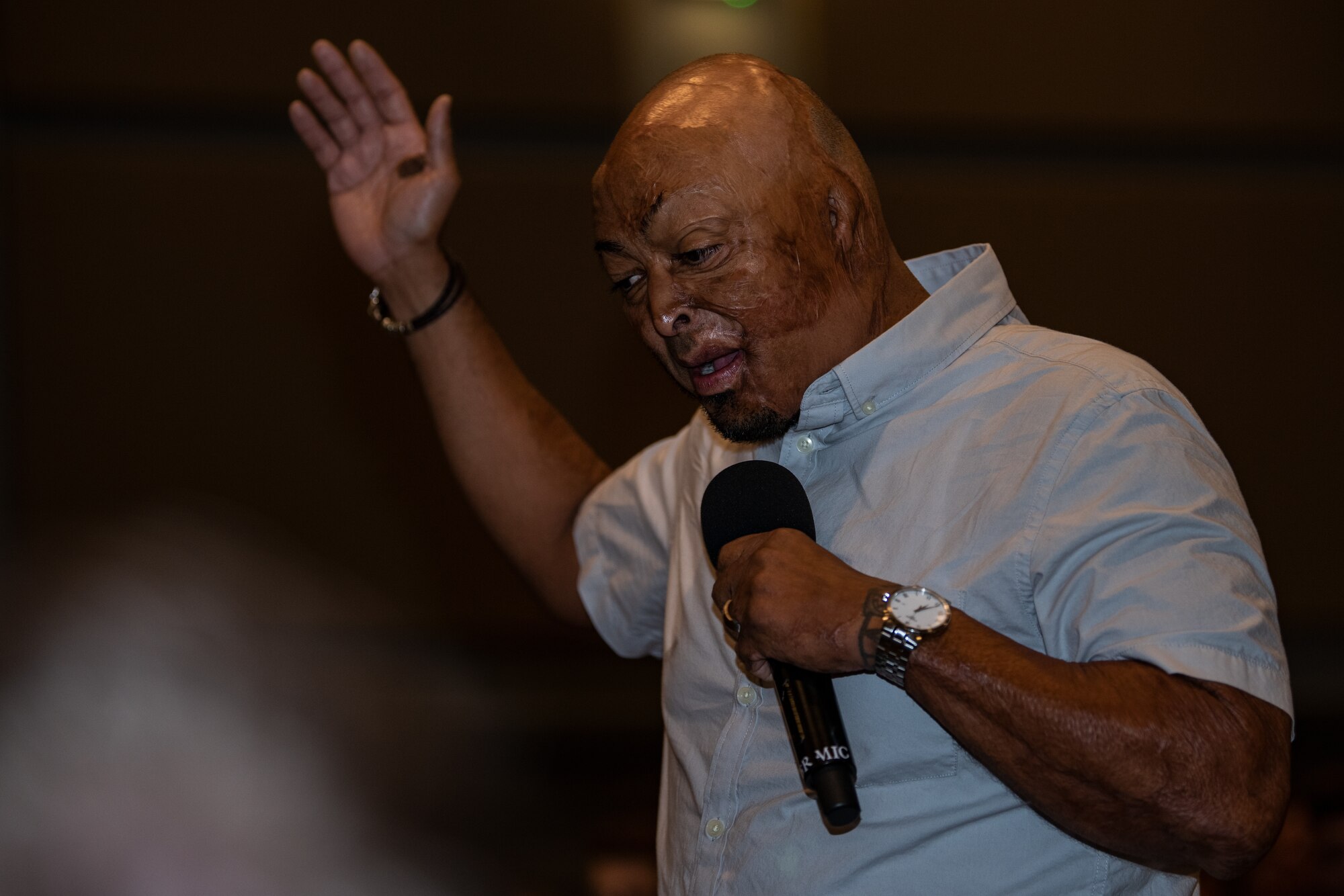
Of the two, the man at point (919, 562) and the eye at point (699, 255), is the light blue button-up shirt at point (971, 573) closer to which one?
the man at point (919, 562)

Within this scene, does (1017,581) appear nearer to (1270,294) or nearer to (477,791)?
(477,791)

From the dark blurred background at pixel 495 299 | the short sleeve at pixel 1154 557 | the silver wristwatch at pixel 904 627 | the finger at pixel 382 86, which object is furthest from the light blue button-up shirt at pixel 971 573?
the dark blurred background at pixel 495 299

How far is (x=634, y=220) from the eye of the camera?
105 centimetres

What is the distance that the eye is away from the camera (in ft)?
3.40

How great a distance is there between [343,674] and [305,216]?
90cm

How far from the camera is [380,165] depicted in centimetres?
149

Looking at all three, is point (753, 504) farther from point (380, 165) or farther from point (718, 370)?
point (380, 165)

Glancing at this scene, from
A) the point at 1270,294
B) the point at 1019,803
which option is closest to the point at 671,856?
the point at 1019,803

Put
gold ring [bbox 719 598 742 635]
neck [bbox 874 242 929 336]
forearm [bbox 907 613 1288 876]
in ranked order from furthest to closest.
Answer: neck [bbox 874 242 929 336] < gold ring [bbox 719 598 742 635] < forearm [bbox 907 613 1288 876]

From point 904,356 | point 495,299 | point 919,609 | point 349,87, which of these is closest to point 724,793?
point 919,609

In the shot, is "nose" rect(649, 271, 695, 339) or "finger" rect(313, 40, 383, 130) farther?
"finger" rect(313, 40, 383, 130)

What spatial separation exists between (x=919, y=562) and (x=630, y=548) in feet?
1.70

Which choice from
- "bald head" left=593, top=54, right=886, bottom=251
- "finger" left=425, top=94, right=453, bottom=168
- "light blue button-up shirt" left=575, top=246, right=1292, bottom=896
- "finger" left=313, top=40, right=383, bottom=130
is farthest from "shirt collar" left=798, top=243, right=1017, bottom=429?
"finger" left=313, top=40, right=383, bottom=130

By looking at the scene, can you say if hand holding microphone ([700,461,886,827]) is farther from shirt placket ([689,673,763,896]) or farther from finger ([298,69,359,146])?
finger ([298,69,359,146])
